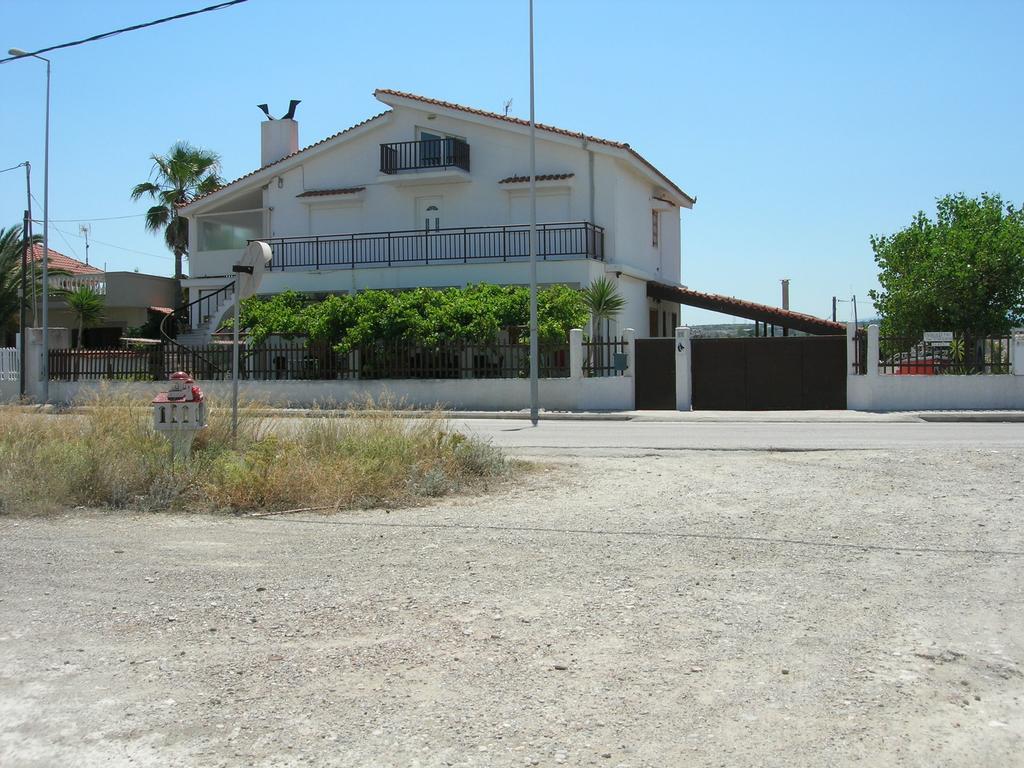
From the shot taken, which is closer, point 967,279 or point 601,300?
point 601,300

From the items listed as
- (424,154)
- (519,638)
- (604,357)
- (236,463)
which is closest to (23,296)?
(424,154)

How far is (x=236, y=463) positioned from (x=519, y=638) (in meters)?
5.35

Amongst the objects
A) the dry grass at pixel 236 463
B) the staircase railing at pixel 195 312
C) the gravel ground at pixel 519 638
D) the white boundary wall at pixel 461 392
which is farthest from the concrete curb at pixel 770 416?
the gravel ground at pixel 519 638

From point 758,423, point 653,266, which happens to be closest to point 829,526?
point 758,423

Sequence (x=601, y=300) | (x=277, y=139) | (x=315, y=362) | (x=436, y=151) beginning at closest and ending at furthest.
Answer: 1. (x=601, y=300)
2. (x=315, y=362)
3. (x=436, y=151)
4. (x=277, y=139)

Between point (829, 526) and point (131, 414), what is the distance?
7.55 metres

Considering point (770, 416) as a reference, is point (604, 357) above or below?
above

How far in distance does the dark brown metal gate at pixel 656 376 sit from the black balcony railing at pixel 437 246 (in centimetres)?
534

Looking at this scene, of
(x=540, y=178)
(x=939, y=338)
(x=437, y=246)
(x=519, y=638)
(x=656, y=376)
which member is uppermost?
(x=540, y=178)

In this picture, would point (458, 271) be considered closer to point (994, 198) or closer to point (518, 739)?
point (994, 198)

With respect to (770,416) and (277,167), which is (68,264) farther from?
(770,416)

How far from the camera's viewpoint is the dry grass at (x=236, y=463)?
9344 millimetres

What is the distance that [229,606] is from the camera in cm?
595

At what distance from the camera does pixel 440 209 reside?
33094 mm
